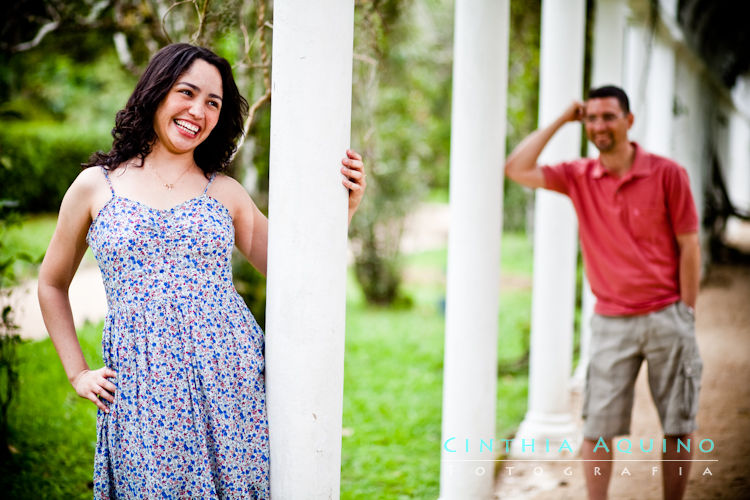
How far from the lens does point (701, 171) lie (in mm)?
11953

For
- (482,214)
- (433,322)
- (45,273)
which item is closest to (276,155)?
(45,273)

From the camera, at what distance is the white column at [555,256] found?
15.5 ft

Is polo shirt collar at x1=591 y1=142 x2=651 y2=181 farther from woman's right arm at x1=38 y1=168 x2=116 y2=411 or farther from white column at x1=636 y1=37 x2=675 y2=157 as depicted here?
white column at x1=636 y1=37 x2=675 y2=157

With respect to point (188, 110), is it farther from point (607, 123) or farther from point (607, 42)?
point (607, 42)

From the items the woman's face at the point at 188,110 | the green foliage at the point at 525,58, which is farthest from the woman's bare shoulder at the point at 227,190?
the green foliage at the point at 525,58

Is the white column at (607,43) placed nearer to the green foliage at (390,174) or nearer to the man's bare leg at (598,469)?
the man's bare leg at (598,469)

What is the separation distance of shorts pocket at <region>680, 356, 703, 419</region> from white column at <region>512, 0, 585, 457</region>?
5.06ft

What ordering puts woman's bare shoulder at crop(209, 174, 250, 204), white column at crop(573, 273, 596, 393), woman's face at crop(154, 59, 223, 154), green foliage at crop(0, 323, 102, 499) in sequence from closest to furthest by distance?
woman's face at crop(154, 59, 223, 154) → woman's bare shoulder at crop(209, 174, 250, 204) → green foliage at crop(0, 323, 102, 499) → white column at crop(573, 273, 596, 393)

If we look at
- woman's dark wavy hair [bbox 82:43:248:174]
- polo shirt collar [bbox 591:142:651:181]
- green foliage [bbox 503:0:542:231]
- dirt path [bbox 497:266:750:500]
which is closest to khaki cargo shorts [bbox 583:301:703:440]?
dirt path [bbox 497:266:750:500]

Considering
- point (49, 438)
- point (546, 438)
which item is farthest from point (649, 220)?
point (49, 438)

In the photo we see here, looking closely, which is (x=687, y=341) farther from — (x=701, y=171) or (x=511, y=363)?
(x=701, y=171)

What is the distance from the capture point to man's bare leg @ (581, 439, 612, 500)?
3.40m

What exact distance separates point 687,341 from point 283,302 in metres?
2.13

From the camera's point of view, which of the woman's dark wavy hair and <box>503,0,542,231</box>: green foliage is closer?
the woman's dark wavy hair
